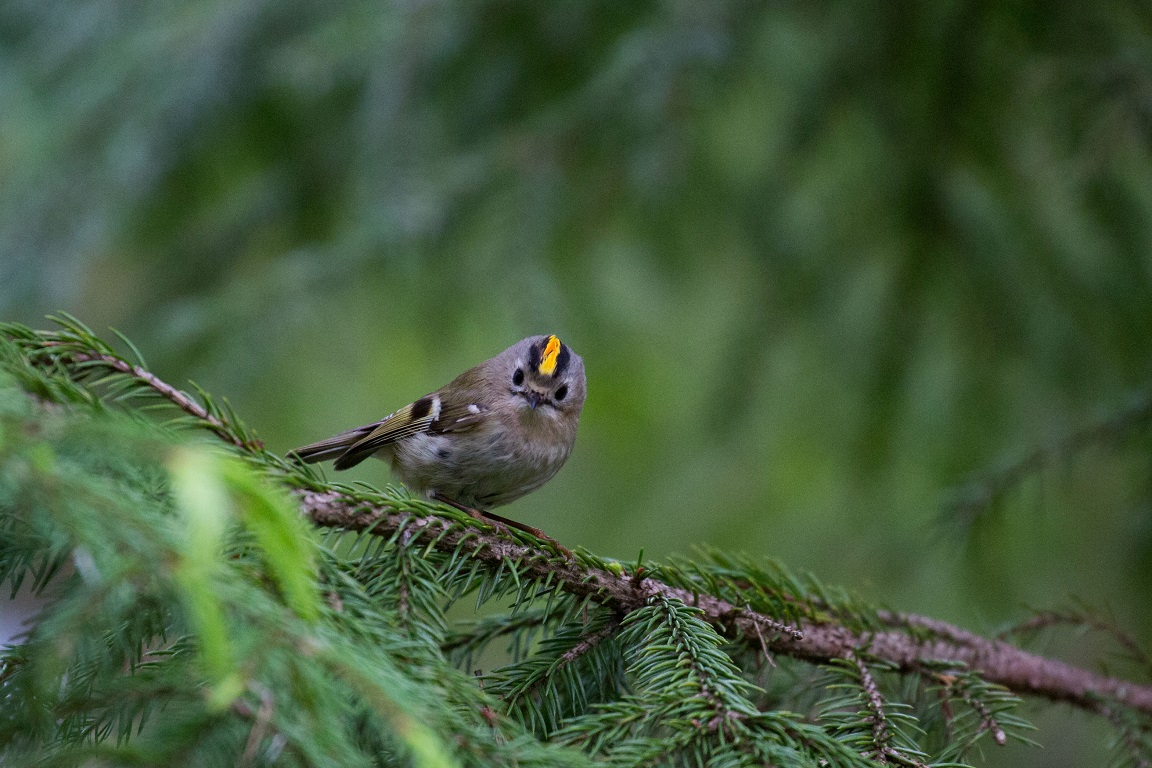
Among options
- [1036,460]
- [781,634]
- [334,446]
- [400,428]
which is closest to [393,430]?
[400,428]

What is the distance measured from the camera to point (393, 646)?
0.93m

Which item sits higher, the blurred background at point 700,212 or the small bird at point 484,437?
the blurred background at point 700,212

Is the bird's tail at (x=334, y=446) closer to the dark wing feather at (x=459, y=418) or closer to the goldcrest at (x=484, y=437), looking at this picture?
the goldcrest at (x=484, y=437)

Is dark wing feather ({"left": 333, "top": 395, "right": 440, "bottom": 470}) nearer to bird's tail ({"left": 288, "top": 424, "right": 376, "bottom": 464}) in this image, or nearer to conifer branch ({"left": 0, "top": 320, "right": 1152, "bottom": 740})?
bird's tail ({"left": 288, "top": 424, "right": 376, "bottom": 464})

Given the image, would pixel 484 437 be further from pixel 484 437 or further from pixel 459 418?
pixel 459 418

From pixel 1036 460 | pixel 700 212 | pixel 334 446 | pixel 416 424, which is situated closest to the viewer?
pixel 1036 460

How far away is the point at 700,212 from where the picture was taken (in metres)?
2.65

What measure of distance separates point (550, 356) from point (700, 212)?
0.66 metres

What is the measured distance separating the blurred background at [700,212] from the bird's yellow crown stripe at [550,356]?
11 centimetres

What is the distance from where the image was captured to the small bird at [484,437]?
2189 mm

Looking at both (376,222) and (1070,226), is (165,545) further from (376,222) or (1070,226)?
(1070,226)

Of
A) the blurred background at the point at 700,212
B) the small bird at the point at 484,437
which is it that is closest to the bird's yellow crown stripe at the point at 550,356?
the small bird at the point at 484,437

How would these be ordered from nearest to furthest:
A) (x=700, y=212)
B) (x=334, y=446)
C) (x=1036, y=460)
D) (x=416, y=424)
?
1. (x=1036, y=460)
2. (x=334, y=446)
3. (x=416, y=424)
4. (x=700, y=212)

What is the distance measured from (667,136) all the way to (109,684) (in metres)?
1.73
